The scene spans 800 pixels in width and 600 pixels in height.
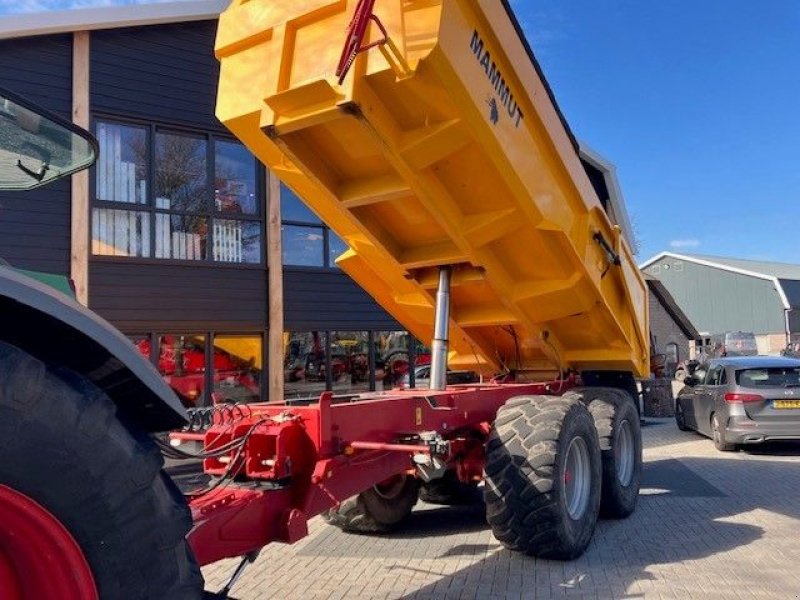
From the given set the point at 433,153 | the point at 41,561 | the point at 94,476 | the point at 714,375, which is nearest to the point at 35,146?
the point at 94,476

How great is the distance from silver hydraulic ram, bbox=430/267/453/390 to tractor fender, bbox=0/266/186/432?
128 inches

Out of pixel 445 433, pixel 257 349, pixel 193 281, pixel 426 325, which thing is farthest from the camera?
pixel 257 349

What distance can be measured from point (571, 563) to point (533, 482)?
788mm

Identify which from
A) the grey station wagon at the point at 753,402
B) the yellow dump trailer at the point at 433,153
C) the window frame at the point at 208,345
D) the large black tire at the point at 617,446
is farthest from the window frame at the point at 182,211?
the grey station wagon at the point at 753,402

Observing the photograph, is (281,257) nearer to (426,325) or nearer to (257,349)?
(257,349)

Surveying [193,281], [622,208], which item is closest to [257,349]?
[193,281]

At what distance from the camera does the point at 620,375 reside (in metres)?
7.65

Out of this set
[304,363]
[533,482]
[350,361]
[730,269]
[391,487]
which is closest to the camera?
[533,482]

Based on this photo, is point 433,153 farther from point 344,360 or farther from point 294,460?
point 344,360

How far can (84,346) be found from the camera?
224 centimetres

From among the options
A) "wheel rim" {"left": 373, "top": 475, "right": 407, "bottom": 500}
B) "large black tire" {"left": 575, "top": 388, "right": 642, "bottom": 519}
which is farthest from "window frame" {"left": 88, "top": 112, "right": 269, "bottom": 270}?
"large black tire" {"left": 575, "top": 388, "right": 642, "bottom": 519}

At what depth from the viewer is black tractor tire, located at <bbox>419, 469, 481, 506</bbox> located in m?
6.95

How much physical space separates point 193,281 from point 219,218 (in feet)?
3.75

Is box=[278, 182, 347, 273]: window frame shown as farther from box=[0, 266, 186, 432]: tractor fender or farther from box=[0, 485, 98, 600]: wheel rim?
box=[0, 485, 98, 600]: wheel rim
